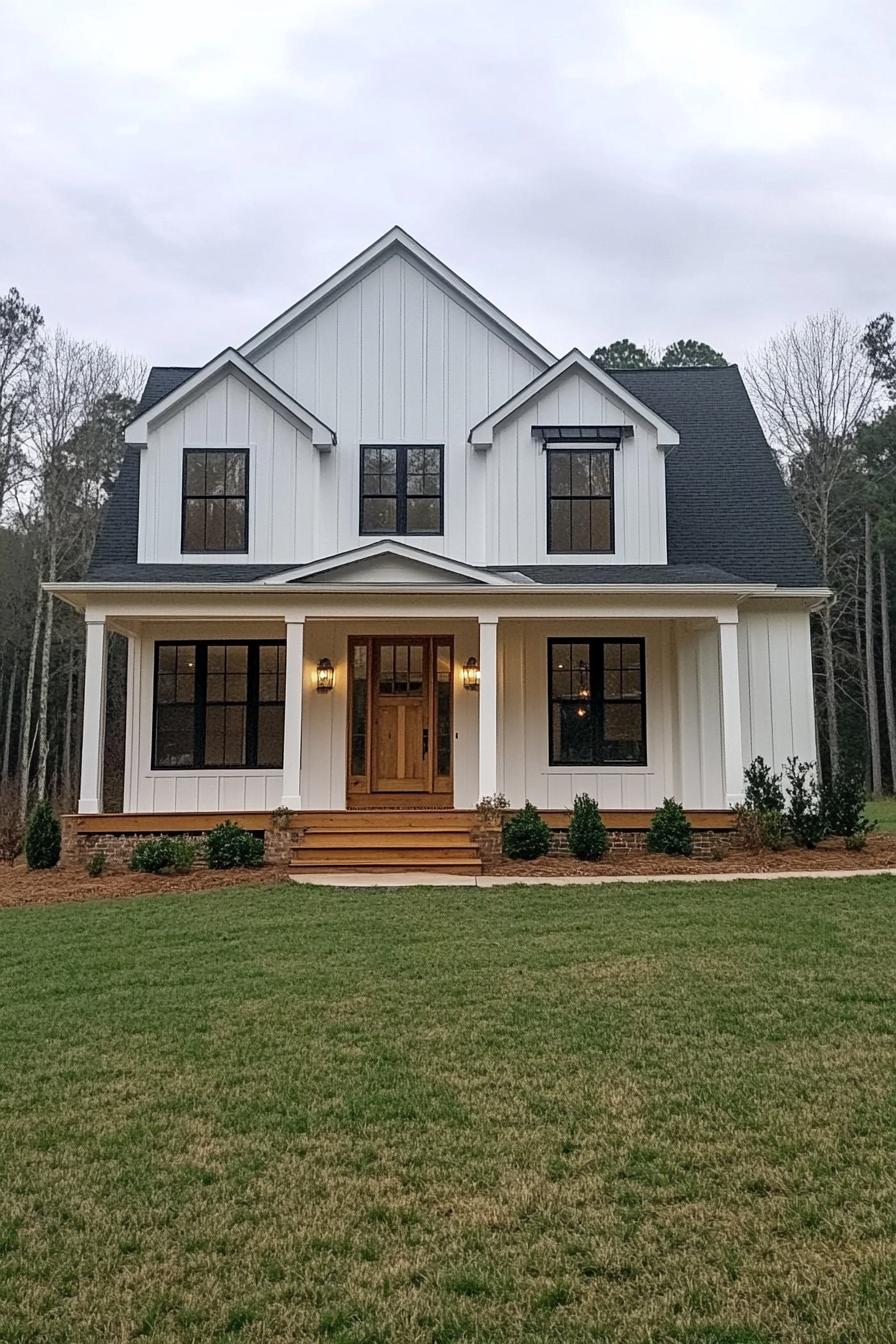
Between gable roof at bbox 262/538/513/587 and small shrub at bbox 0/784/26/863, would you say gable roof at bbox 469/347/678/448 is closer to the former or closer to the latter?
gable roof at bbox 262/538/513/587

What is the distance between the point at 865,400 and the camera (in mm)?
27250

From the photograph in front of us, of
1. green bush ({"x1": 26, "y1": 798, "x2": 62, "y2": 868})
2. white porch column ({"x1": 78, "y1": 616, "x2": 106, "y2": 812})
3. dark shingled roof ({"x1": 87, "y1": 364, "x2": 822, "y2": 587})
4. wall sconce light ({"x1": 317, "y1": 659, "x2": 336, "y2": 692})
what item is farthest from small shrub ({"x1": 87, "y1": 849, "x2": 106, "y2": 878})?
wall sconce light ({"x1": 317, "y1": 659, "x2": 336, "y2": 692})

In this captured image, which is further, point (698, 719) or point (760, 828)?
point (698, 719)

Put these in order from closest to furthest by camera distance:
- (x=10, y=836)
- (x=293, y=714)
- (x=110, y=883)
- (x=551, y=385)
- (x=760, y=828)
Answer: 1. (x=110, y=883)
2. (x=760, y=828)
3. (x=293, y=714)
4. (x=10, y=836)
5. (x=551, y=385)

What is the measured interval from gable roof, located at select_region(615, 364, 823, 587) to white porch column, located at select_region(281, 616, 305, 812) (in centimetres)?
572

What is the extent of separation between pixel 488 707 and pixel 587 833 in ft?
6.68

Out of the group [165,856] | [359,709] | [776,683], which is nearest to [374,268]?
[359,709]

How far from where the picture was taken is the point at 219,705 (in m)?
13.4

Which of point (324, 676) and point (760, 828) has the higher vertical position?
point (324, 676)

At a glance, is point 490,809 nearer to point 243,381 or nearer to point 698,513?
point 698,513

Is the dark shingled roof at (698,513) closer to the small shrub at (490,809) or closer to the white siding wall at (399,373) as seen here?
the white siding wall at (399,373)

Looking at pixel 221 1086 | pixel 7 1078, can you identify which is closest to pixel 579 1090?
pixel 221 1086

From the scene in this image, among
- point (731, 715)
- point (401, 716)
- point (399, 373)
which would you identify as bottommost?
point (731, 715)

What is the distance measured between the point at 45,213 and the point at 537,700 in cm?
2804
